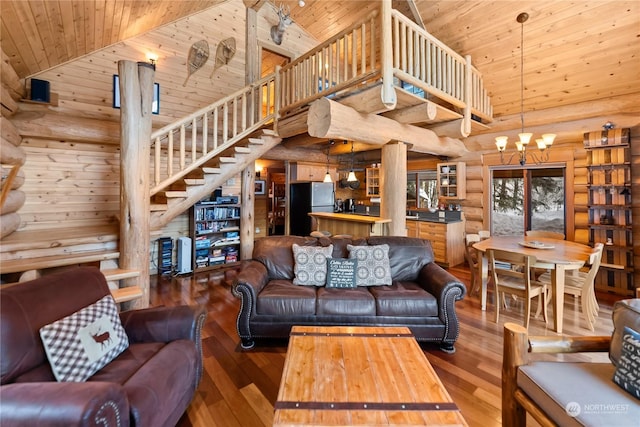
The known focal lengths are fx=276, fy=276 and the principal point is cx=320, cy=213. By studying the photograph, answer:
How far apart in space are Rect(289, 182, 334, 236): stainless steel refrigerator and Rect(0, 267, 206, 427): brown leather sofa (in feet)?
14.8

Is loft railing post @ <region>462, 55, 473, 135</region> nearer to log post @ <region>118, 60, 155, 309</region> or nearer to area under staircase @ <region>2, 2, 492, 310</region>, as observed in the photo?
area under staircase @ <region>2, 2, 492, 310</region>

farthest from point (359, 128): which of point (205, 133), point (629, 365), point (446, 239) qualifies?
point (629, 365)

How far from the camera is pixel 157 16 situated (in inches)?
163

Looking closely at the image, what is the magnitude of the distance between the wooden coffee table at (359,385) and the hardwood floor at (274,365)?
55 centimetres

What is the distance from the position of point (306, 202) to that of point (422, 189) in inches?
114

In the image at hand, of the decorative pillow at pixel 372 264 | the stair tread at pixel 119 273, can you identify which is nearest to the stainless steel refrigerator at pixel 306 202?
the decorative pillow at pixel 372 264

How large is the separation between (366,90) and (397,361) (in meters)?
2.89

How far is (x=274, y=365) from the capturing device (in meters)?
2.35

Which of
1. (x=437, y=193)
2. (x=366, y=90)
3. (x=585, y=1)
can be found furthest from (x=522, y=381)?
(x=437, y=193)

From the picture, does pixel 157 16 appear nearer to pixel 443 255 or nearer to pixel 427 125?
pixel 427 125

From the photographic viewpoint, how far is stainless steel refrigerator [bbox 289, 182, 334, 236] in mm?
6363

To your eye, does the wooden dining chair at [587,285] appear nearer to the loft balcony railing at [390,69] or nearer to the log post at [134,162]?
the loft balcony railing at [390,69]

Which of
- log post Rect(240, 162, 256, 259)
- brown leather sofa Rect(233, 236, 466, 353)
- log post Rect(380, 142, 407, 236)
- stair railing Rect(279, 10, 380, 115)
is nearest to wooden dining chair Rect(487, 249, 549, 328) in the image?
brown leather sofa Rect(233, 236, 466, 353)

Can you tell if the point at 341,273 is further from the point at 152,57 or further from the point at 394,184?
the point at 152,57
